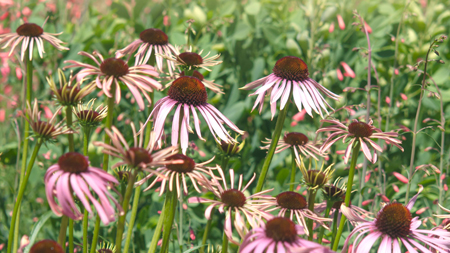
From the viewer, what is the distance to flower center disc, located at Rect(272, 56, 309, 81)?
1257 millimetres

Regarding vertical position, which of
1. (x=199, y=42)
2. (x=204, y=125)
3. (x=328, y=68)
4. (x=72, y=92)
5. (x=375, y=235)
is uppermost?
(x=199, y=42)

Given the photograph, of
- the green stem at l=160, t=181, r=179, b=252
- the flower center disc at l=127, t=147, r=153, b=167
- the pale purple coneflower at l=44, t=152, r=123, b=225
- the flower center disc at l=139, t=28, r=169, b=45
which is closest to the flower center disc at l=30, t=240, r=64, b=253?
the pale purple coneflower at l=44, t=152, r=123, b=225

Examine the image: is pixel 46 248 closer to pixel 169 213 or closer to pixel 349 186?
pixel 169 213

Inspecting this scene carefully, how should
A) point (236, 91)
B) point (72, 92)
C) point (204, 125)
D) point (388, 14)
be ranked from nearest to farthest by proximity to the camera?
point (72, 92) → point (204, 125) → point (236, 91) → point (388, 14)

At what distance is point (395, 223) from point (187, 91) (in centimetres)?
64

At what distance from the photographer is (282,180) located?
6.90ft

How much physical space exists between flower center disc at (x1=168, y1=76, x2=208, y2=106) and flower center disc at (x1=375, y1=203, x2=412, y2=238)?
23.0 inches

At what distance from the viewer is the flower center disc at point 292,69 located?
1.26 meters

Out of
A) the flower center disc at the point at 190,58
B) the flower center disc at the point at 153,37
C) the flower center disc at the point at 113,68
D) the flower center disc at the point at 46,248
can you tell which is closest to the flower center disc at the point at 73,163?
the flower center disc at the point at 46,248

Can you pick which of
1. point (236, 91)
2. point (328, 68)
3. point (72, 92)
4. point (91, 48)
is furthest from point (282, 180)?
point (91, 48)

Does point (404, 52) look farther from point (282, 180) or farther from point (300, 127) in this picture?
point (282, 180)

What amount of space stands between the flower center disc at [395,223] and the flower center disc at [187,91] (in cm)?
58

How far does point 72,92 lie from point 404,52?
2.34 metres

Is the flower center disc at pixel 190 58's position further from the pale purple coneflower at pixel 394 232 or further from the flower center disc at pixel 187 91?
the pale purple coneflower at pixel 394 232
